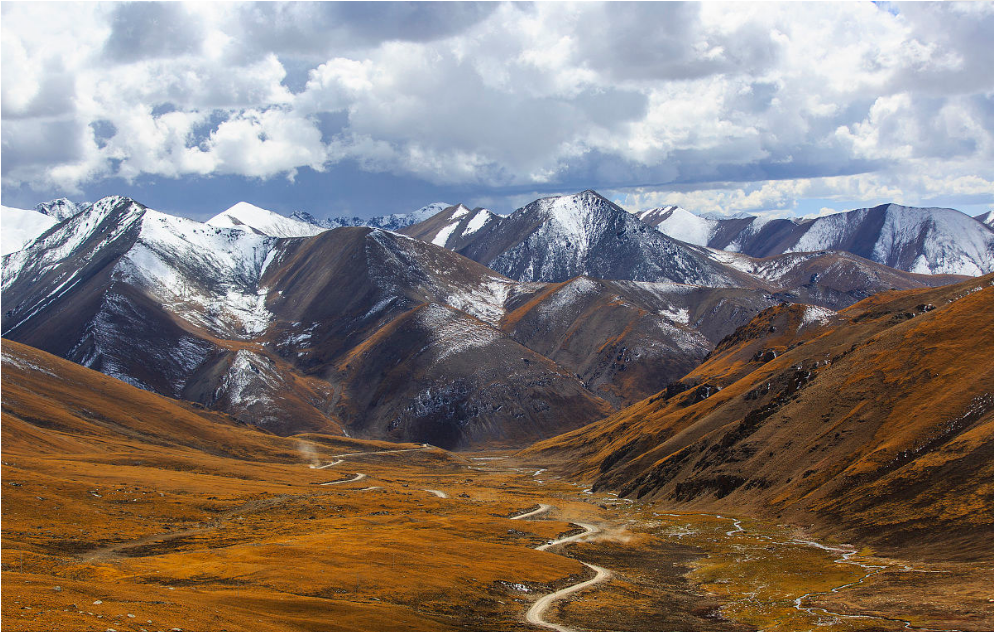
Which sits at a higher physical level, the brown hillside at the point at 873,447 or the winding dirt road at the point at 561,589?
the brown hillside at the point at 873,447

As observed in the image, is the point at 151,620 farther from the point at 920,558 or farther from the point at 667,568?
the point at 920,558

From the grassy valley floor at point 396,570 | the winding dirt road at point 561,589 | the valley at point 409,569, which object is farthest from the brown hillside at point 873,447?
the winding dirt road at point 561,589

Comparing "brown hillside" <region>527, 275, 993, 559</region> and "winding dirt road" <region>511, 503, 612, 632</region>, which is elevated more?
"brown hillside" <region>527, 275, 993, 559</region>

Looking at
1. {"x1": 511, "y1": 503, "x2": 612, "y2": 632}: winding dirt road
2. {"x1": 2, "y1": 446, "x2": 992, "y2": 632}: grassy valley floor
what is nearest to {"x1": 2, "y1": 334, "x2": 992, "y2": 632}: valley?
{"x1": 2, "y1": 446, "x2": 992, "y2": 632}: grassy valley floor

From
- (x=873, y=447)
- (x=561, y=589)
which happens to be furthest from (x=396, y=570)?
(x=873, y=447)

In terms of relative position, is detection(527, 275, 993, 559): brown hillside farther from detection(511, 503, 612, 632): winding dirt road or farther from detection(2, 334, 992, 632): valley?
detection(511, 503, 612, 632): winding dirt road

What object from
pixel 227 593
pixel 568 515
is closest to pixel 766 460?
pixel 568 515

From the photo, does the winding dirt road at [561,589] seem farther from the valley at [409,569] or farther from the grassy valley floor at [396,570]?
the grassy valley floor at [396,570]
